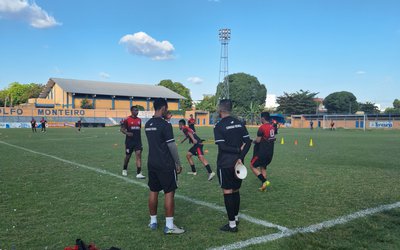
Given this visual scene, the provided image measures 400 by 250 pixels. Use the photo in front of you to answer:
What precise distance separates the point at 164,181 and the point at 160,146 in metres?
0.57

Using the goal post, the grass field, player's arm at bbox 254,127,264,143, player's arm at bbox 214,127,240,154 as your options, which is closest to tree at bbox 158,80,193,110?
the goal post

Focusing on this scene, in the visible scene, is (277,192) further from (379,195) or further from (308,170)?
(308,170)

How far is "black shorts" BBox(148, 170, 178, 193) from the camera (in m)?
5.50

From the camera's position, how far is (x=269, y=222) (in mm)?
5930

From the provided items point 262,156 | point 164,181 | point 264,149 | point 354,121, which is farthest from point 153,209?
point 354,121

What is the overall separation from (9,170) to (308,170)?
10.2 m

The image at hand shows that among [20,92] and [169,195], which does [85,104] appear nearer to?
[20,92]

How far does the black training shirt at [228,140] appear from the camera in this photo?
5688mm

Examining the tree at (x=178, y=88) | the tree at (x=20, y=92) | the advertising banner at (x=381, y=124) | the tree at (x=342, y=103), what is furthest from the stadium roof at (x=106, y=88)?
the tree at (x=342, y=103)

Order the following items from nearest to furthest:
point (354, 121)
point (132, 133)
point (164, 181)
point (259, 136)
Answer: point (164, 181), point (259, 136), point (132, 133), point (354, 121)

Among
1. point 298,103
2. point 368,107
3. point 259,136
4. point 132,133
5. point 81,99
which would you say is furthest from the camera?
point 368,107

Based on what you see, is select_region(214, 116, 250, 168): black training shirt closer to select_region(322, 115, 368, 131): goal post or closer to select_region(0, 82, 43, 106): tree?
select_region(322, 115, 368, 131): goal post

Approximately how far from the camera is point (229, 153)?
5.71m

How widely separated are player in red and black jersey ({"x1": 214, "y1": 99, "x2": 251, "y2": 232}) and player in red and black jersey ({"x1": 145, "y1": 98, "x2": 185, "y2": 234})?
752mm
